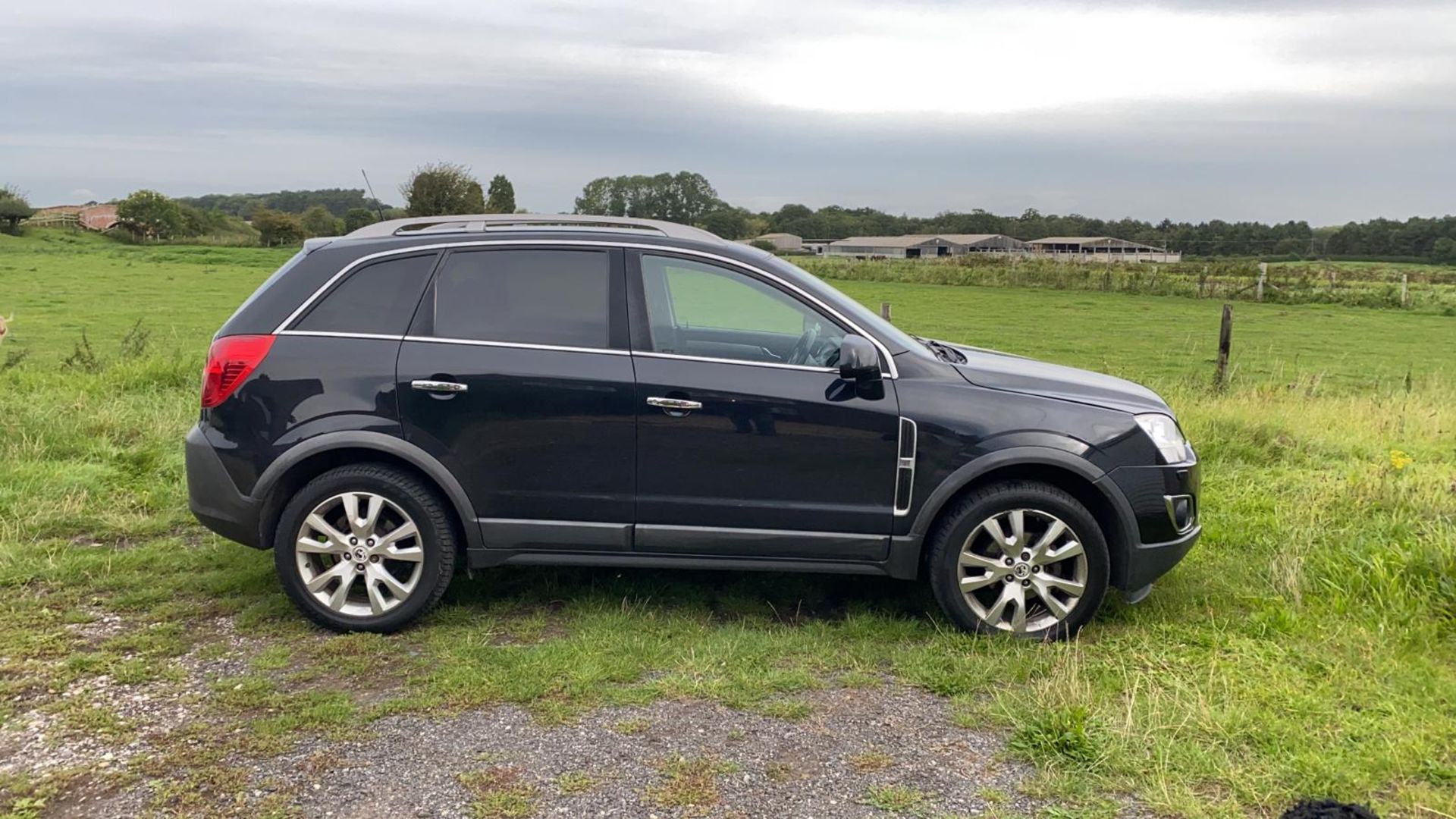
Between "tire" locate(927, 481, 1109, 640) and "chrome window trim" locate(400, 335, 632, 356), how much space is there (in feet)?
5.52

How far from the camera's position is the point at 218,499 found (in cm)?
470

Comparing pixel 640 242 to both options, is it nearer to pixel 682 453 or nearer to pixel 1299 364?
pixel 682 453

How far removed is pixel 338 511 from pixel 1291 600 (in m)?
4.47

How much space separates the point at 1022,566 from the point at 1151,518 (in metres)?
0.62

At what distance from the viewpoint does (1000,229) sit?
109562mm

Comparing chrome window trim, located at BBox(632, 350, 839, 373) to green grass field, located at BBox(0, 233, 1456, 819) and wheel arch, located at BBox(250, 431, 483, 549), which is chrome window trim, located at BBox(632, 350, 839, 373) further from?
green grass field, located at BBox(0, 233, 1456, 819)

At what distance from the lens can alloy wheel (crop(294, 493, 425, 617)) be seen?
461 cm

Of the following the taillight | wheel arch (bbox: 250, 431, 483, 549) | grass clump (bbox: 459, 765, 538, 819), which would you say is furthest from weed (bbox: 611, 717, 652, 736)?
the taillight

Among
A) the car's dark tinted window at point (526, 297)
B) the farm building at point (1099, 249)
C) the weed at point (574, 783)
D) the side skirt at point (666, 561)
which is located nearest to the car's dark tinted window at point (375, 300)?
the car's dark tinted window at point (526, 297)

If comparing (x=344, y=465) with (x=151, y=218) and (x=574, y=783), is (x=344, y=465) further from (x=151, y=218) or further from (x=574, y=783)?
(x=151, y=218)

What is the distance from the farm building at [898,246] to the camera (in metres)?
73.8

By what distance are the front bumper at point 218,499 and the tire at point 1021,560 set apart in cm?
308

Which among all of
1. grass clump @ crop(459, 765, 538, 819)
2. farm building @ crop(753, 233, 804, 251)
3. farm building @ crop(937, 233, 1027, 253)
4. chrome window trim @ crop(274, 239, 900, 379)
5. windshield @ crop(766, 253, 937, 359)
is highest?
farm building @ crop(937, 233, 1027, 253)

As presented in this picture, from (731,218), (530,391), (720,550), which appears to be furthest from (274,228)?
(720,550)
